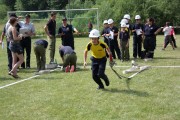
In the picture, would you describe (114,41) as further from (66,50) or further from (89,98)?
(89,98)

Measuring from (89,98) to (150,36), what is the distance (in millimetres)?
7423

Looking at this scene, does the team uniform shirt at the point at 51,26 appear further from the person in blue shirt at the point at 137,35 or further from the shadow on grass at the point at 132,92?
the shadow on grass at the point at 132,92

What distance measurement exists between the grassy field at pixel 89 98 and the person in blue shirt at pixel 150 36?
3.67 meters

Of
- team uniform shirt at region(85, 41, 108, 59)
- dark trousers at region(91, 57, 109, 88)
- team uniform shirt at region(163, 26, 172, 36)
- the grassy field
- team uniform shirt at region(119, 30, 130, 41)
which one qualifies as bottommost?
the grassy field

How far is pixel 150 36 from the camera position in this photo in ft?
47.6

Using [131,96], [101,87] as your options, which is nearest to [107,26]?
[101,87]

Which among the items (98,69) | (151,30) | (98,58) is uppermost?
(151,30)

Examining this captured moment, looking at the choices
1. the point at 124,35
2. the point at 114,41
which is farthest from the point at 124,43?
the point at 114,41

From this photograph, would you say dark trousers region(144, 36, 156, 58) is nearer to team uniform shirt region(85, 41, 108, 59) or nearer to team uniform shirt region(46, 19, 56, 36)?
team uniform shirt region(46, 19, 56, 36)

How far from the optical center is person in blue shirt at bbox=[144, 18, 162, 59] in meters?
14.4

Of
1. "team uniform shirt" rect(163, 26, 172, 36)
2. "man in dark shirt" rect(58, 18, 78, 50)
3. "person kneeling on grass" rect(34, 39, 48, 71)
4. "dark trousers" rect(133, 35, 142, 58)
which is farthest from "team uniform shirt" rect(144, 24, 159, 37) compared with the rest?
"team uniform shirt" rect(163, 26, 172, 36)

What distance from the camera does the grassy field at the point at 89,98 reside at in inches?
257

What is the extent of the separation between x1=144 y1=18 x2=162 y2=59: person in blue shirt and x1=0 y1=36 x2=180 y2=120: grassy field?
3670 mm

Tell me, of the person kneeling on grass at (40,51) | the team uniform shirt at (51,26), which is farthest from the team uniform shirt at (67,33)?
the person kneeling on grass at (40,51)
